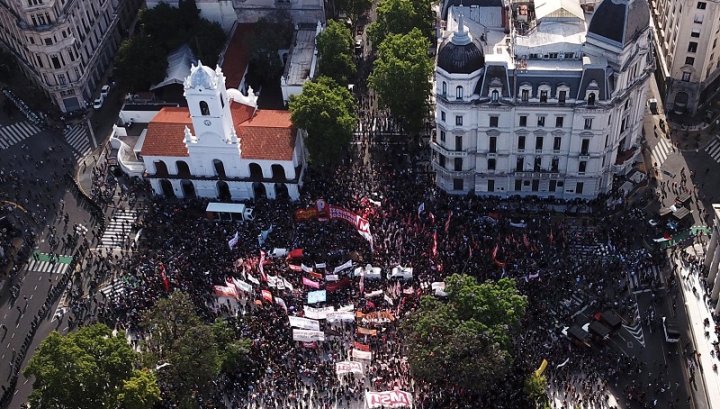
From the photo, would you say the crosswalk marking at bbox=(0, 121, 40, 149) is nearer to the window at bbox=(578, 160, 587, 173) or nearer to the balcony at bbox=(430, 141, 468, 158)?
the balcony at bbox=(430, 141, 468, 158)

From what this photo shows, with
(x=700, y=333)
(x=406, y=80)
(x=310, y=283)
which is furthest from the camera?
(x=406, y=80)

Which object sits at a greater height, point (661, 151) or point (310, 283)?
point (661, 151)

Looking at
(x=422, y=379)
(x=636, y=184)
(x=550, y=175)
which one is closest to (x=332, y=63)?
(x=550, y=175)

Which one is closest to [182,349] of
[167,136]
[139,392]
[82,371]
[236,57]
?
[139,392]

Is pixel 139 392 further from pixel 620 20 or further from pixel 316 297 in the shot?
pixel 620 20

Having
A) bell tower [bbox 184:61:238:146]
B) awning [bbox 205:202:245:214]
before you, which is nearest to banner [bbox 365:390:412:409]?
awning [bbox 205:202:245:214]

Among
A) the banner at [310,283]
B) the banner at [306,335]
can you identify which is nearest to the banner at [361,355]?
the banner at [306,335]

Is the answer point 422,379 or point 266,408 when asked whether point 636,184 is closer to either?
point 422,379
